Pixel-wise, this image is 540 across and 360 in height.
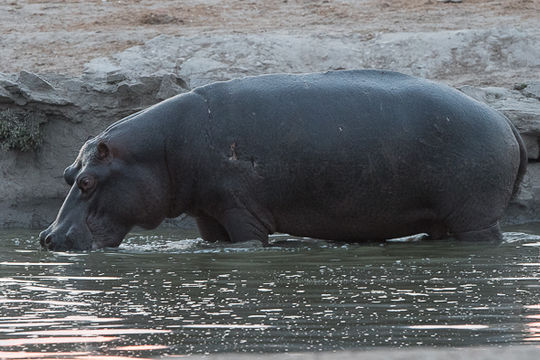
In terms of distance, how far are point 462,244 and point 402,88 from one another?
1.26 metres

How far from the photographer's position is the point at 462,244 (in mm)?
8289

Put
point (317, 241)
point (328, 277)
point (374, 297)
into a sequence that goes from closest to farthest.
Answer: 1. point (374, 297)
2. point (328, 277)
3. point (317, 241)

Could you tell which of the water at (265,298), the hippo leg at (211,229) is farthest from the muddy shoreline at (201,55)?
the water at (265,298)

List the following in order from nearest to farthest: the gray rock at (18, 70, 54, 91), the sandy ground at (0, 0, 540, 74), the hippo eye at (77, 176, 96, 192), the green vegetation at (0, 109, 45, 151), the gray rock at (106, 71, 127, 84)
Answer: the hippo eye at (77, 176, 96, 192)
the green vegetation at (0, 109, 45, 151)
the gray rock at (18, 70, 54, 91)
the gray rock at (106, 71, 127, 84)
the sandy ground at (0, 0, 540, 74)

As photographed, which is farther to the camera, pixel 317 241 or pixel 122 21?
pixel 122 21

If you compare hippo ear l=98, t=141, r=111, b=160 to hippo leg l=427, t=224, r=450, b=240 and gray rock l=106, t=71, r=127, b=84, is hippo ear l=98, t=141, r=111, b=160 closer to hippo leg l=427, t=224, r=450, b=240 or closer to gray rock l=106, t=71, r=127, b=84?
hippo leg l=427, t=224, r=450, b=240

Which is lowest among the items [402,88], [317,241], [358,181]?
[317,241]

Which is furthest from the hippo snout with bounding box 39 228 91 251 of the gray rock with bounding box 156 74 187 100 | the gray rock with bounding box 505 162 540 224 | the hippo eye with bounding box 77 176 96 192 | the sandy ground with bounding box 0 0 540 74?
the sandy ground with bounding box 0 0 540 74

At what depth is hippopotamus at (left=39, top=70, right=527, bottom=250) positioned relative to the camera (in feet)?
27.3

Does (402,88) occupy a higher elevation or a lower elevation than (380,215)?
higher

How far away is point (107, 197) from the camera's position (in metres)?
8.30

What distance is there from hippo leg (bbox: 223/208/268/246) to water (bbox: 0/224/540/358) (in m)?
0.10

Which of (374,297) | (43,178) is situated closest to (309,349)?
(374,297)

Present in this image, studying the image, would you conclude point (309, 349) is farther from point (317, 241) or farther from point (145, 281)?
point (317, 241)
